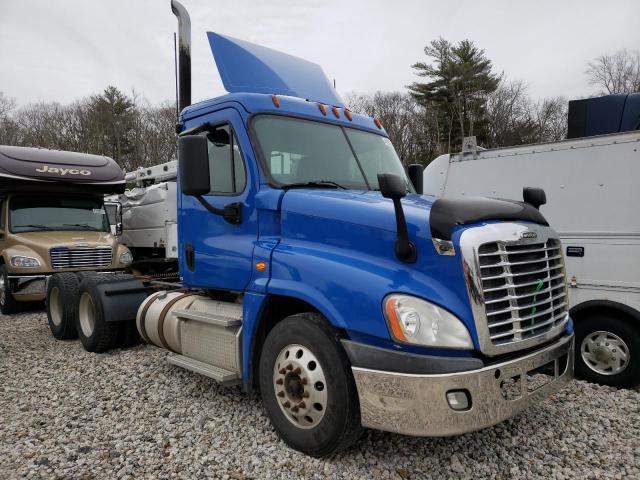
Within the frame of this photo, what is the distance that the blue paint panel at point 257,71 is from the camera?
14.2 ft

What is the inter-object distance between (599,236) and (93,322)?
614 centimetres

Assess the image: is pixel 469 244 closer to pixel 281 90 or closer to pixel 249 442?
pixel 249 442

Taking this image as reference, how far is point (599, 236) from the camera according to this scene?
529 cm

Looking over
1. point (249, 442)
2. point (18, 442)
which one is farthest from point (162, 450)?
point (18, 442)

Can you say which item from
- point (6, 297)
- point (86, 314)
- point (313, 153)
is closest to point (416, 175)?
point (313, 153)

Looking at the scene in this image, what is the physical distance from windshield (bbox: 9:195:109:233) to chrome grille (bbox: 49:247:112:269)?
818 millimetres

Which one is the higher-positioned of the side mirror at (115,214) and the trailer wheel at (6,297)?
the side mirror at (115,214)

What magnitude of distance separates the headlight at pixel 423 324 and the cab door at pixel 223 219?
1.40 m

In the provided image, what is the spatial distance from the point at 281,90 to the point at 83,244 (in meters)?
6.43

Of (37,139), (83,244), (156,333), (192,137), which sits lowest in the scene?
(156,333)

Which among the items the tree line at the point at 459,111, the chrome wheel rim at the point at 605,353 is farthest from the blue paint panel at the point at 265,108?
the tree line at the point at 459,111

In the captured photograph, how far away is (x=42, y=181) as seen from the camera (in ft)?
28.5

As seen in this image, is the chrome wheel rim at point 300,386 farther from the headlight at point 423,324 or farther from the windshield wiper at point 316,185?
the windshield wiper at point 316,185

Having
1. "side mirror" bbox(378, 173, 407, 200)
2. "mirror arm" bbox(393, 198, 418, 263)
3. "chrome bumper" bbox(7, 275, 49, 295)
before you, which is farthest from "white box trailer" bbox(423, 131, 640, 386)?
"chrome bumper" bbox(7, 275, 49, 295)
